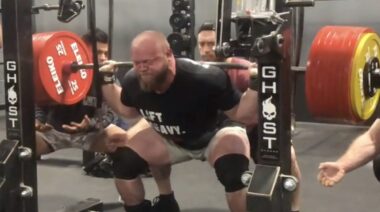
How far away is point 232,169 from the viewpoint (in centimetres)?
271

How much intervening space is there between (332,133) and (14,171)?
362cm

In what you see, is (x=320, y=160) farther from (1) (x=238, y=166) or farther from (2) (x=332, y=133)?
(1) (x=238, y=166)

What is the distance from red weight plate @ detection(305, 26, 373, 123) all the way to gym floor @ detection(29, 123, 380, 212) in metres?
1.24

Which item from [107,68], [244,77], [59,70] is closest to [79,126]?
[59,70]

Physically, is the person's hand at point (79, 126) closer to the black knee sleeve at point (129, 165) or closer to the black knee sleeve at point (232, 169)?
→ the black knee sleeve at point (129, 165)

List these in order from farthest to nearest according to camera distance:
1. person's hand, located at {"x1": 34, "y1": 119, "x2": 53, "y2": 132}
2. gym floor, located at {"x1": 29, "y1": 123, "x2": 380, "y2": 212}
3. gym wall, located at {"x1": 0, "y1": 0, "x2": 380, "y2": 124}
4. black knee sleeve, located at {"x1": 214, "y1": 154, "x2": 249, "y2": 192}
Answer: gym wall, located at {"x1": 0, "y1": 0, "x2": 380, "y2": 124}
gym floor, located at {"x1": 29, "y1": 123, "x2": 380, "y2": 212}
person's hand, located at {"x1": 34, "y1": 119, "x2": 53, "y2": 132}
black knee sleeve, located at {"x1": 214, "y1": 154, "x2": 249, "y2": 192}

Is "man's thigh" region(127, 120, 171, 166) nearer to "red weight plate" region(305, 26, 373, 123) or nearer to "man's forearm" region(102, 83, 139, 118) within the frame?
"man's forearm" region(102, 83, 139, 118)

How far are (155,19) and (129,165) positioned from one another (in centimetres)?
396

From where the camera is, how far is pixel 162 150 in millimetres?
2977

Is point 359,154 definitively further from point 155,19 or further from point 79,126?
point 155,19

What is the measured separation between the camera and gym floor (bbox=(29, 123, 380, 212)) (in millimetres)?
Result: 3586

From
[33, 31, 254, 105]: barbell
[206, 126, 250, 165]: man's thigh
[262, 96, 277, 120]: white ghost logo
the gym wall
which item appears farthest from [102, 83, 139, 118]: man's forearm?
the gym wall

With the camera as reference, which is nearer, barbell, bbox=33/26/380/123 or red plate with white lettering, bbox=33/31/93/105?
barbell, bbox=33/26/380/123

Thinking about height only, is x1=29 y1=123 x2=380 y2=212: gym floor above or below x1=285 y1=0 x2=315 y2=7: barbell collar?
below
